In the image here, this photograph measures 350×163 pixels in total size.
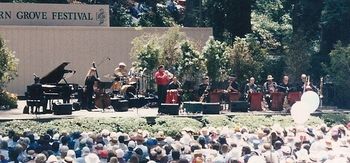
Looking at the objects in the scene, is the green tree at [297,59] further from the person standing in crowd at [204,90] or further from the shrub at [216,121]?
the shrub at [216,121]

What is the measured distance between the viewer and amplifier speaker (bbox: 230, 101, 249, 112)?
3472 centimetres

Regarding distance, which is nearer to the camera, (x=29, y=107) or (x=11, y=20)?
(x=29, y=107)

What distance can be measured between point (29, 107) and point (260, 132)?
10308 millimetres

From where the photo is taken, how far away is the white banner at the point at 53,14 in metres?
→ 41.1

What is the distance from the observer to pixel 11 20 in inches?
1620

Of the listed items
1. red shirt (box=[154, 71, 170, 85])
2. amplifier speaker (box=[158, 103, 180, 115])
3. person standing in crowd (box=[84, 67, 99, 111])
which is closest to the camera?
amplifier speaker (box=[158, 103, 180, 115])

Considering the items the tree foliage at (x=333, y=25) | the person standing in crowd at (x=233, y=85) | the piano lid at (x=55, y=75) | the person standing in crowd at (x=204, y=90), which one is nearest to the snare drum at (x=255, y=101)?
the person standing in crowd at (x=233, y=85)

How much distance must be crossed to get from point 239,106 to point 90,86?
5.30 metres

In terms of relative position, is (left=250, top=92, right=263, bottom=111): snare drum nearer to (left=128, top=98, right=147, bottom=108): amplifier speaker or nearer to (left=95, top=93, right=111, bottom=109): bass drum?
(left=128, top=98, right=147, bottom=108): amplifier speaker

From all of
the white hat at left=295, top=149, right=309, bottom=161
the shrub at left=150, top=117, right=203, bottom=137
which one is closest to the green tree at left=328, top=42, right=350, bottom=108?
the shrub at left=150, top=117, right=203, bottom=137

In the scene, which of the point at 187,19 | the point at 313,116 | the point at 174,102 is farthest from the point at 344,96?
the point at 187,19

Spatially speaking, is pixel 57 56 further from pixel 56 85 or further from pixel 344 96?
pixel 344 96

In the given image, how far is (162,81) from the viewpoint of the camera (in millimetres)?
34281

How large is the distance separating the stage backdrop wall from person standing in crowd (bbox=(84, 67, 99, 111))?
702 cm
